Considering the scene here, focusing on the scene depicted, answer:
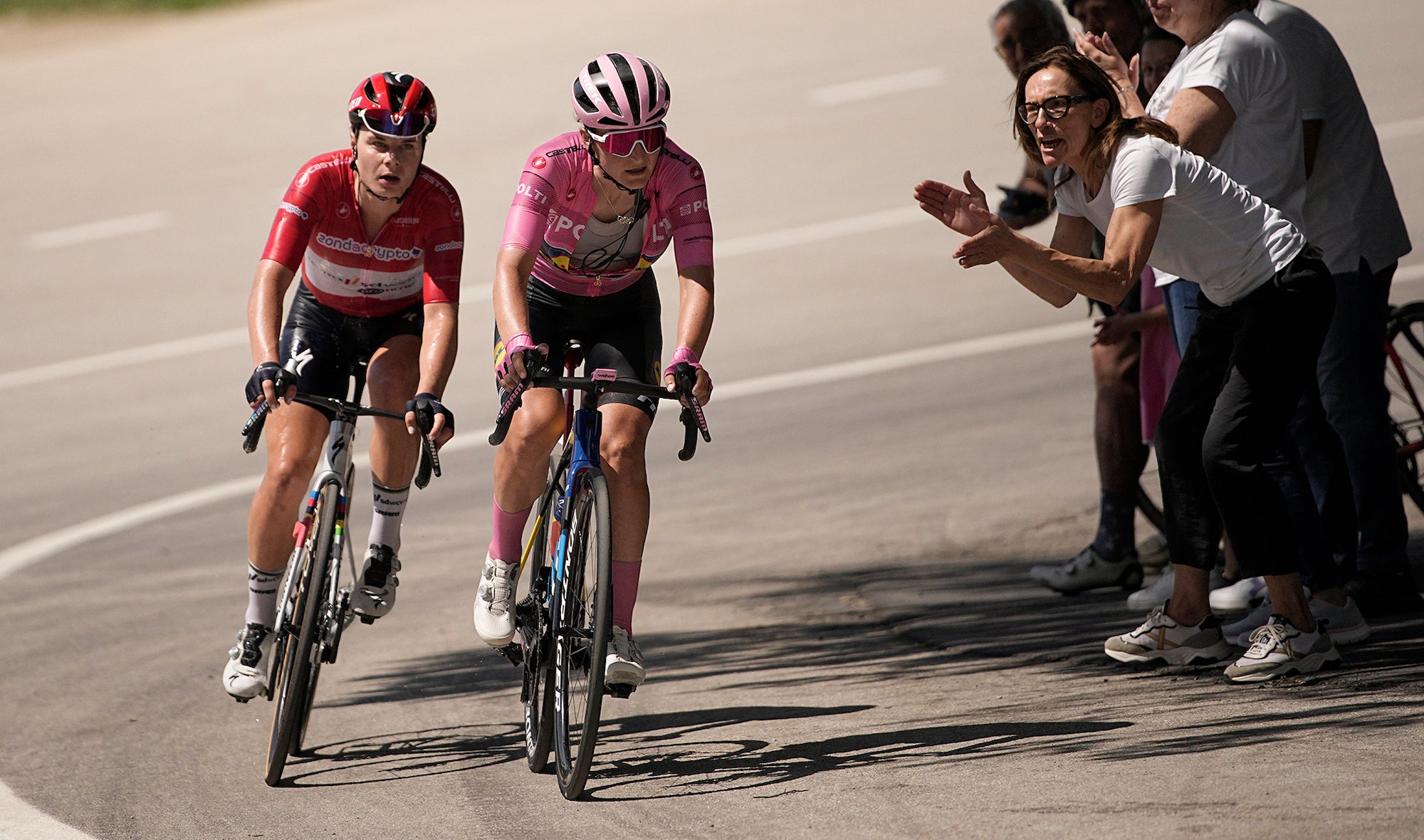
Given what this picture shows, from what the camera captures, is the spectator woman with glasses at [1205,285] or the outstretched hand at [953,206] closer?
the outstretched hand at [953,206]

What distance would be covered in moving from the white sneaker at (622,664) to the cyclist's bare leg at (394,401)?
133 cm

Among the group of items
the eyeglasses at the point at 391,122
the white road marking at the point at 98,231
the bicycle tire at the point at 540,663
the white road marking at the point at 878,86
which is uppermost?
the white road marking at the point at 878,86

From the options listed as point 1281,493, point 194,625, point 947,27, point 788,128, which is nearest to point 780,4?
point 947,27

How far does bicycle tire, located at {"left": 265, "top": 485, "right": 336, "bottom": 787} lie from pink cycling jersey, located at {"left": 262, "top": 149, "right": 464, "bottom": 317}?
83cm

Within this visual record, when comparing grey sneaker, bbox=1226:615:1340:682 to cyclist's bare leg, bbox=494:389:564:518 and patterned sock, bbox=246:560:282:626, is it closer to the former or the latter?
cyclist's bare leg, bbox=494:389:564:518

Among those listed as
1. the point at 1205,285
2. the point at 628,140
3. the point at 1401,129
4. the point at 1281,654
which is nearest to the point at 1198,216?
the point at 1205,285

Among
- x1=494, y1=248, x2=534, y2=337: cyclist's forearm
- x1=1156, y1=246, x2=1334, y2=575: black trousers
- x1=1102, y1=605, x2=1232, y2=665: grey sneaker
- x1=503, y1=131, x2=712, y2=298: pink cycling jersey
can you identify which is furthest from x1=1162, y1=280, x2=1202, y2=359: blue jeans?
x1=494, y1=248, x2=534, y2=337: cyclist's forearm

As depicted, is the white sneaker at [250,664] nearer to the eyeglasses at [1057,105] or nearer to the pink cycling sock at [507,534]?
the pink cycling sock at [507,534]

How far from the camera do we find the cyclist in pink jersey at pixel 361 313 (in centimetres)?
583

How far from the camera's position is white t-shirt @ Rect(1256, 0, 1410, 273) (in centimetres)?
617

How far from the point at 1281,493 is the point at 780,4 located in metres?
14.4

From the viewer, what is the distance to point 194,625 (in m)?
8.12

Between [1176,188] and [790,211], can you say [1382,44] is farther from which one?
[1176,188]

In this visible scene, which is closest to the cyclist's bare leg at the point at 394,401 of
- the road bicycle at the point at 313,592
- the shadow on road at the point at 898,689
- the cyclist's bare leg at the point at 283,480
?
the road bicycle at the point at 313,592
